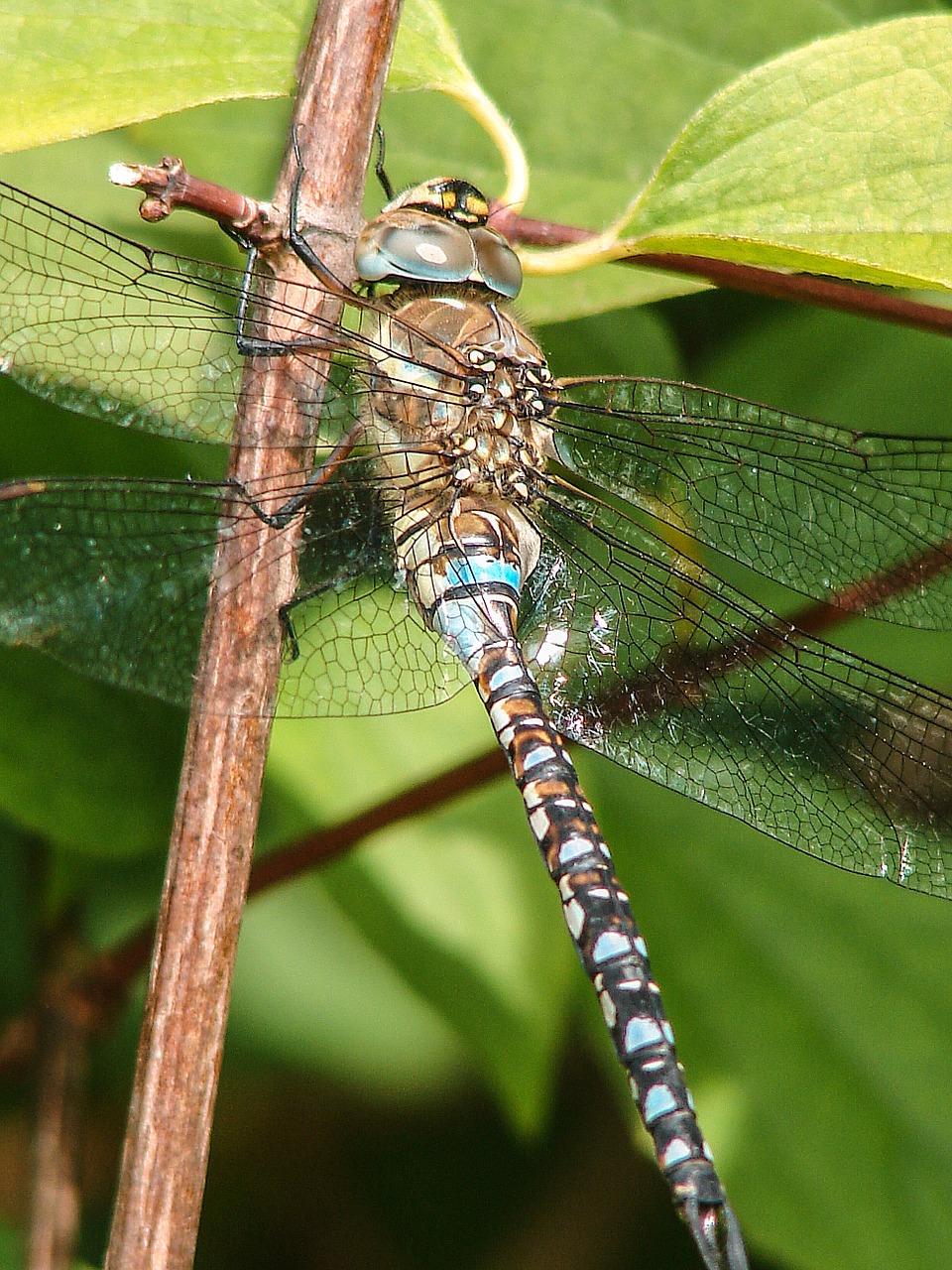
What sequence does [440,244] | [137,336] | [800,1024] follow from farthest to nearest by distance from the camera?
[800,1024], [440,244], [137,336]

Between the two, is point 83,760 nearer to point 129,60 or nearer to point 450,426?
point 450,426

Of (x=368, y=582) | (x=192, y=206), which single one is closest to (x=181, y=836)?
Result: (x=368, y=582)

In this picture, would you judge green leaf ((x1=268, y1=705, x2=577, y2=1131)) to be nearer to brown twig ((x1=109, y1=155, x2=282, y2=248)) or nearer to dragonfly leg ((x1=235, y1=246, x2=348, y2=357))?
dragonfly leg ((x1=235, y1=246, x2=348, y2=357))

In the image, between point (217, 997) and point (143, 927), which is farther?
point (143, 927)

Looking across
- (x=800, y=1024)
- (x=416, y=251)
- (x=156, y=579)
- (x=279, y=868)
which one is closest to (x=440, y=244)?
(x=416, y=251)

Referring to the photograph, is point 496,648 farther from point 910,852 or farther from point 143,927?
point 143,927

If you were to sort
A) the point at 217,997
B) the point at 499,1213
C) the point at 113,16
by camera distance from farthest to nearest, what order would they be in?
the point at 499,1213 → the point at 113,16 → the point at 217,997

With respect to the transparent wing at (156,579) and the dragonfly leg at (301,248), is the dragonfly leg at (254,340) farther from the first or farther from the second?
the transparent wing at (156,579)
